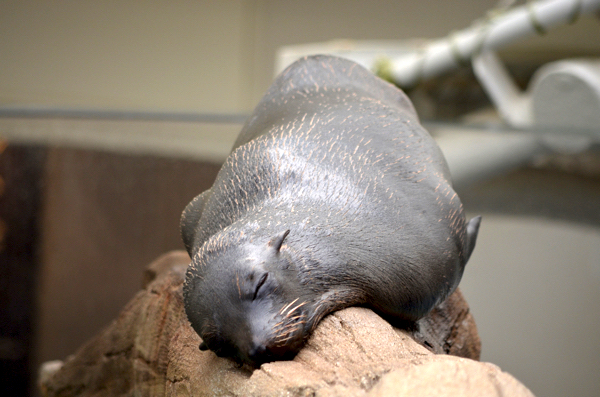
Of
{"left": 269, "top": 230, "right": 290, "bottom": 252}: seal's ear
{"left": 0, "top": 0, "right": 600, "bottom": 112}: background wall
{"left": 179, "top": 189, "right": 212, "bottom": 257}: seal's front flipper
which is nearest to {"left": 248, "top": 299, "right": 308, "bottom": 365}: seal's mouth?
{"left": 269, "top": 230, "right": 290, "bottom": 252}: seal's ear

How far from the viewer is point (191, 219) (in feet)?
5.11

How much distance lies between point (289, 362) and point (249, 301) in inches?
5.2

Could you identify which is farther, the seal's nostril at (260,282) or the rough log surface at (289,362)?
the seal's nostril at (260,282)

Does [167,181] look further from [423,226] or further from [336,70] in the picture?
[423,226]

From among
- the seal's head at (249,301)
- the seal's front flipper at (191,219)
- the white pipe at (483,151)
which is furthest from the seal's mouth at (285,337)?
the white pipe at (483,151)

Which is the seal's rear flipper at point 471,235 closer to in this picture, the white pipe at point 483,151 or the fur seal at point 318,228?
the fur seal at point 318,228

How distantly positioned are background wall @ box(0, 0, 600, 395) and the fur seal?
31cm

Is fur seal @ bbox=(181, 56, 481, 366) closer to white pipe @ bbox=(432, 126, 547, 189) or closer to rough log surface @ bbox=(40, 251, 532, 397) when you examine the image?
rough log surface @ bbox=(40, 251, 532, 397)

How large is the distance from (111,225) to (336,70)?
1042mm

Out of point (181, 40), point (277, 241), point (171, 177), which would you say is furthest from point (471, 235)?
point (181, 40)

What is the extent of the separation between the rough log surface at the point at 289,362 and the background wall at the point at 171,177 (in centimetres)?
18

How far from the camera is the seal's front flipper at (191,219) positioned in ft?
5.05

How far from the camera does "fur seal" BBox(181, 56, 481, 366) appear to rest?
1095mm

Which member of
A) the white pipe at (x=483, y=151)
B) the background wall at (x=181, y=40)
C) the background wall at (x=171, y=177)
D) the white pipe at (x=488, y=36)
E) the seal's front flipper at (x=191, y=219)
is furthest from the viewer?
the background wall at (x=181, y=40)
